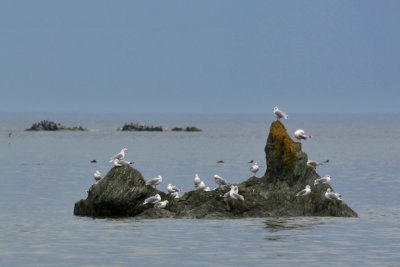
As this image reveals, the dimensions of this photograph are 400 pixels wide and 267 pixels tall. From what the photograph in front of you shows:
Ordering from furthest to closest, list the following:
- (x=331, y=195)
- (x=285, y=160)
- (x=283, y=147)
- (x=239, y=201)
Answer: (x=283, y=147) → (x=285, y=160) → (x=239, y=201) → (x=331, y=195)

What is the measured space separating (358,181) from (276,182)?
26.0 metres

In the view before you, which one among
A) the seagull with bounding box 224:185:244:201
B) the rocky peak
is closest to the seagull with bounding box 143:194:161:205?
the seagull with bounding box 224:185:244:201

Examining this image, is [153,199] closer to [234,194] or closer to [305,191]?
[234,194]

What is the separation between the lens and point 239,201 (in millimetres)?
35938

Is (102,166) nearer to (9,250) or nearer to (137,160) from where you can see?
(137,160)

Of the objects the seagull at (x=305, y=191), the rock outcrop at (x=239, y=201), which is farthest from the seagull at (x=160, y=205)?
the seagull at (x=305, y=191)

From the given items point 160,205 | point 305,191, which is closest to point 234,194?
point 305,191

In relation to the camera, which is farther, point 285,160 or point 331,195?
point 285,160

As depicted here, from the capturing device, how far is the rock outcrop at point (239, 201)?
35875mm

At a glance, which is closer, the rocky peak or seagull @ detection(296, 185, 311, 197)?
seagull @ detection(296, 185, 311, 197)

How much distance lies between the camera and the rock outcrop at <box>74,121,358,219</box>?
35875 mm

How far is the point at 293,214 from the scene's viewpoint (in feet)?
118

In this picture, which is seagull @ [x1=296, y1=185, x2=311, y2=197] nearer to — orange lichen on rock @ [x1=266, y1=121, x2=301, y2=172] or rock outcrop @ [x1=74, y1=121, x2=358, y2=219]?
rock outcrop @ [x1=74, y1=121, x2=358, y2=219]

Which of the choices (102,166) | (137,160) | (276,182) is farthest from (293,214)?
(137,160)
